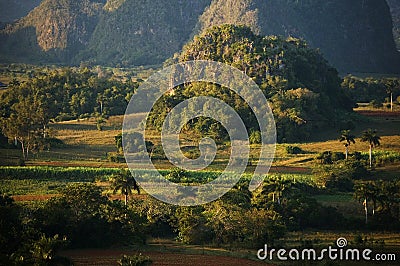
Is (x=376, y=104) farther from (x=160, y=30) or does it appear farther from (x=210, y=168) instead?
(x=160, y=30)

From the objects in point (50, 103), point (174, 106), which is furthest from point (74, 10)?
point (174, 106)

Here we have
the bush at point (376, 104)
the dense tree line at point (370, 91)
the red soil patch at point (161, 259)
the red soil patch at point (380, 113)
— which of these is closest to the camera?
the red soil patch at point (161, 259)

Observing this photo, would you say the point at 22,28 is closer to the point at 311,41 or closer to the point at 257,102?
the point at 311,41

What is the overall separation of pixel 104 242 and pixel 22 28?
452 feet

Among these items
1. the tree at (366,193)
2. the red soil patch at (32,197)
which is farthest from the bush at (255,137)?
the red soil patch at (32,197)

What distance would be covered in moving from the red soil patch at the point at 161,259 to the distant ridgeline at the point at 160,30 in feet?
390

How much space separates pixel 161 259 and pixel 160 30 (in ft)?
444

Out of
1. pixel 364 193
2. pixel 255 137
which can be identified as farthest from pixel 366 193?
pixel 255 137

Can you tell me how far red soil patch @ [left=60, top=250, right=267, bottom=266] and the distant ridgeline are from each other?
118826 mm

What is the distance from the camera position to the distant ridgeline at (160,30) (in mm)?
158500

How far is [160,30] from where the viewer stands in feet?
552

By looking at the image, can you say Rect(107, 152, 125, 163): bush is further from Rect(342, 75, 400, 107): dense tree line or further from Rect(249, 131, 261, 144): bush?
Rect(342, 75, 400, 107): dense tree line

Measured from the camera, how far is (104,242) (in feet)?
133

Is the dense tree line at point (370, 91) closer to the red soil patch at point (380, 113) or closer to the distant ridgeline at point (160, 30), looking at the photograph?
the red soil patch at point (380, 113)
